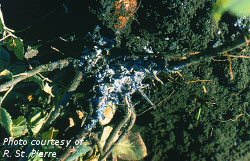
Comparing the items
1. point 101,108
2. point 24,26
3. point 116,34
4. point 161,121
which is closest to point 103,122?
point 101,108

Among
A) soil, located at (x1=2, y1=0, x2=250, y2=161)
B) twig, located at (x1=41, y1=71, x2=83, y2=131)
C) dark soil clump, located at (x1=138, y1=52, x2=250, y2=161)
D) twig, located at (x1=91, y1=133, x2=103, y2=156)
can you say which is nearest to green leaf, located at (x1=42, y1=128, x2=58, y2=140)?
twig, located at (x1=41, y1=71, x2=83, y2=131)

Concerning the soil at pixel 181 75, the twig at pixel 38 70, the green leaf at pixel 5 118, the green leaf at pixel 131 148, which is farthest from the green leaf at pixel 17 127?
the green leaf at pixel 131 148

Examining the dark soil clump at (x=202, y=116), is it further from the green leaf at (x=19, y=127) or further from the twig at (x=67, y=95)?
the green leaf at (x=19, y=127)

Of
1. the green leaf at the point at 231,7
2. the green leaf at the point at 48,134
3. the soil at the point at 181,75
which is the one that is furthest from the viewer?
the green leaf at the point at 48,134

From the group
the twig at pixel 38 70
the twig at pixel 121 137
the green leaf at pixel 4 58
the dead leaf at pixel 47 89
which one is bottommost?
the twig at pixel 121 137

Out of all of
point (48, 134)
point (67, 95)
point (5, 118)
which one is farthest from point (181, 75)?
point (5, 118)
